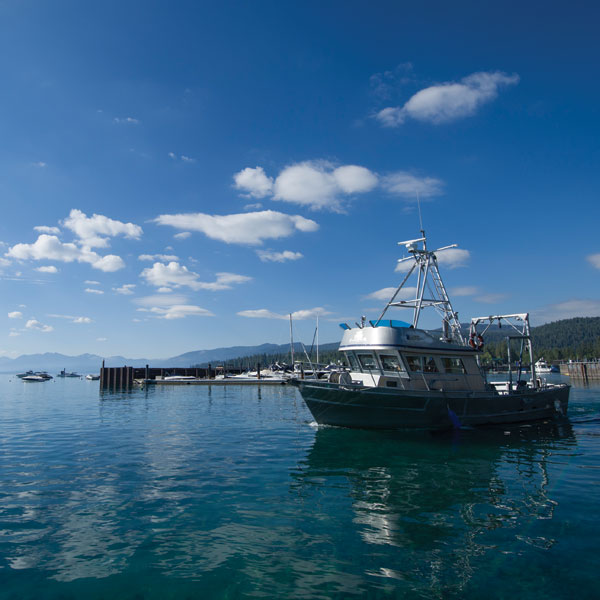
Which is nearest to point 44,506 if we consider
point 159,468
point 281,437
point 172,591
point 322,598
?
point 159,468

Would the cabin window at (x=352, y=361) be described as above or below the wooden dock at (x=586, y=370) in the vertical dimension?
above

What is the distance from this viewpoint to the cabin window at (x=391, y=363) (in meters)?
23.1

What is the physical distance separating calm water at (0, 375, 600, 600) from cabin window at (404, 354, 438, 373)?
→ 3.71m

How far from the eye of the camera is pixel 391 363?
23.3 m

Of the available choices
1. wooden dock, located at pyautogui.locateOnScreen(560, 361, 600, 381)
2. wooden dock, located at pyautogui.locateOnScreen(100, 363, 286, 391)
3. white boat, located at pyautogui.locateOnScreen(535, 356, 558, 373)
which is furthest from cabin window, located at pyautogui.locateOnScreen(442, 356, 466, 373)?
white boat, located at pyautogui.locateOnScreen(535, 356, 558, 373)

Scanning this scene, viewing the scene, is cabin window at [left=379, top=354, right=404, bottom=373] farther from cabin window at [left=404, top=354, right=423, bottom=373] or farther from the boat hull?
the boat hull

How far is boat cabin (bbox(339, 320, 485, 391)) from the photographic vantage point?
22.8 metres

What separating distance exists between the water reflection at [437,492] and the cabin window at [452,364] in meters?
3.62

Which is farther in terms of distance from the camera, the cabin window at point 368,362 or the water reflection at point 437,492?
the cabin window at point 368,362

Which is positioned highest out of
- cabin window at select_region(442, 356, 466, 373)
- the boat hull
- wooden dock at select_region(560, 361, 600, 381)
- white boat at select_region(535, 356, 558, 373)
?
cabin window at select_region(442, 356, 466, 373)

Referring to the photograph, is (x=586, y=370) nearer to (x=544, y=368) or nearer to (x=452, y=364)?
(x=544, y=368)

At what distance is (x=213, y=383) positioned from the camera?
82.4 m

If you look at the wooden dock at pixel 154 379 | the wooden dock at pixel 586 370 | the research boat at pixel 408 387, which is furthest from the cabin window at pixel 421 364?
the wooden dock at pixel 586 370

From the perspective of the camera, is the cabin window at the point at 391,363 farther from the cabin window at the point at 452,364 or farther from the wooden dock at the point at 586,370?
the wooden dock at the point at 586,370
